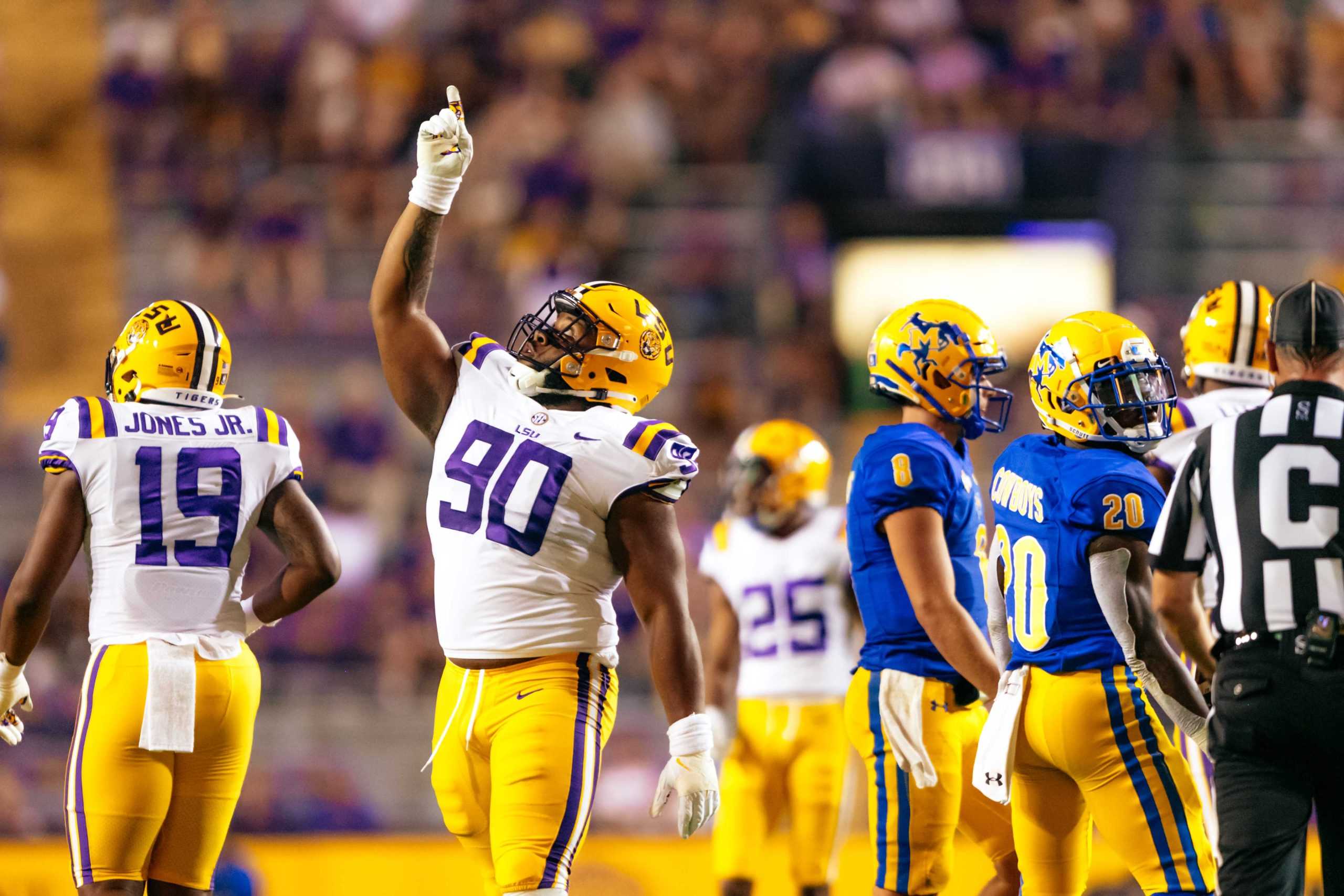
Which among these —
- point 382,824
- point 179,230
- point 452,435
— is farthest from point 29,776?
point 452,435

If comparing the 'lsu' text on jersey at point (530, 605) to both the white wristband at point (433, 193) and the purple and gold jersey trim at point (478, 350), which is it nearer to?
the purple and gold jersey trim at point (478, 350)

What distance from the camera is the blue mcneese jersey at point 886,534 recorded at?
4.99 m

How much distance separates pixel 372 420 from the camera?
1217 centimetres

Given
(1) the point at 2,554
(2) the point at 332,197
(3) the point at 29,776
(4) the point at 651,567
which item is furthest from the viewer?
(2) the point at 332,197

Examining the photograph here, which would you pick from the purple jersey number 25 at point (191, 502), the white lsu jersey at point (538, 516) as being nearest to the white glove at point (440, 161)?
the white lsu jersey at point (538, 516)

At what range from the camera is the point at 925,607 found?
4.87m

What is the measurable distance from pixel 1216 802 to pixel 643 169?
10.4 m

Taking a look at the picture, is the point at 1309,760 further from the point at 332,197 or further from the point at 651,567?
the point at 332,197

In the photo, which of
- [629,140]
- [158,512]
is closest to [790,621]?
[158,512]

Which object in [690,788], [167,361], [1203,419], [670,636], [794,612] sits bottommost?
[690,788]

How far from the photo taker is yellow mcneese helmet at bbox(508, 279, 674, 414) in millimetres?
4484

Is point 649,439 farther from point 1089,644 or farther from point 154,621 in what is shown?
point 154,621

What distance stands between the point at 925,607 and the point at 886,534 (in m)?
0.33

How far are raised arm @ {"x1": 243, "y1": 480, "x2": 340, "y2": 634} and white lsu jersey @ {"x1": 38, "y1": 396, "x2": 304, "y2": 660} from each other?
113mm
